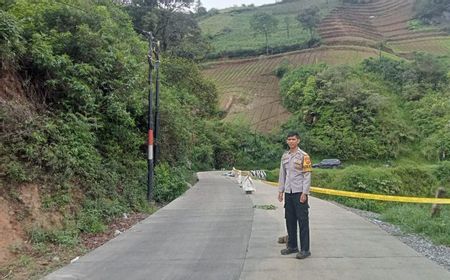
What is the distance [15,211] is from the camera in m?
8.12

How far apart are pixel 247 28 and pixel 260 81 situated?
A: 3721 centimetres

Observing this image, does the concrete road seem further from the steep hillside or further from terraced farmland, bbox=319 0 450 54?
terraced farmland, bbox=319 0 450 54

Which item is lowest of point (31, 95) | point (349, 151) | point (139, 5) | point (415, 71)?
point (349, 151)

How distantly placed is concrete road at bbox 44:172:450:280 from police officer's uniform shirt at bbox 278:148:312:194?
3.51 ft

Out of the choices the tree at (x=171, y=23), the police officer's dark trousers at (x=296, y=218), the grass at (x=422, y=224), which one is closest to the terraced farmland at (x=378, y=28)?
the tree at (x=171, y=23)

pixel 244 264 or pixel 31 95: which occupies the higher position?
pixel 31 95

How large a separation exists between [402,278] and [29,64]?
394 inches

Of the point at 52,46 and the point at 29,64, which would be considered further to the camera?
the point at 52,46

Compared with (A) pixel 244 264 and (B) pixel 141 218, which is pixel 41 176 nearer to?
(B) pixel 141 218

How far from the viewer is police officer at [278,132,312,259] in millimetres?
6719

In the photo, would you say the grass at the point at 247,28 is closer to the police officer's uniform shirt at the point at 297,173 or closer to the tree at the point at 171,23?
the tree at the point at 171,23

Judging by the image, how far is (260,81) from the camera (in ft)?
226

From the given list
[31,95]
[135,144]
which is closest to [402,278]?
[31,95]

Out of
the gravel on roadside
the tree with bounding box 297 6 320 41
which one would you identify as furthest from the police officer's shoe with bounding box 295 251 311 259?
the tree with bounding box 297 6 320 41
